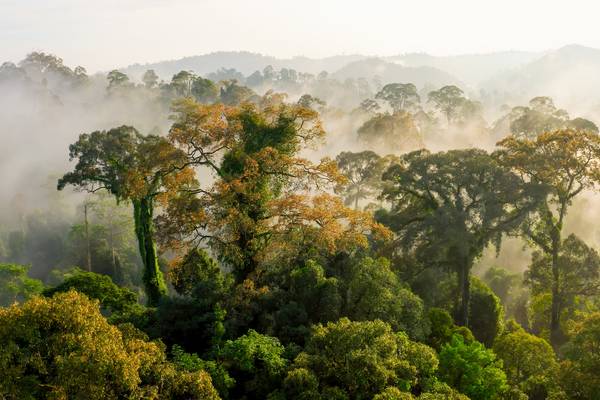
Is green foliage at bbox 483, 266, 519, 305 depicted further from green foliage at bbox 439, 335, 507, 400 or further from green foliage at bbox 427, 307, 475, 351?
green foliage at bbox 439, 335, 507, 400

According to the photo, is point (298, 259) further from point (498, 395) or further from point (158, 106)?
point (158, 106)

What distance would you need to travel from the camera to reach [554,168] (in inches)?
963

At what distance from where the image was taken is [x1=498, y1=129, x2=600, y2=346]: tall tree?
2411cm

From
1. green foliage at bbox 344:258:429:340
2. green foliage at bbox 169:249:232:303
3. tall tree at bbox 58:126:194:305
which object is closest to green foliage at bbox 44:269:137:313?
green foliage at bbox 169:249:232:303

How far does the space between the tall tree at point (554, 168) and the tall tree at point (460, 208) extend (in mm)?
1011

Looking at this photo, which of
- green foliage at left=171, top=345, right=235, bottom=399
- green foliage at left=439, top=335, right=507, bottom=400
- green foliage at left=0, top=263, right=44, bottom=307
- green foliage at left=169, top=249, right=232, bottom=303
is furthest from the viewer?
green foliage at left=0, top=263, right=44, bottom=307

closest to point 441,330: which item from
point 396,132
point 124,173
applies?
point 124,173

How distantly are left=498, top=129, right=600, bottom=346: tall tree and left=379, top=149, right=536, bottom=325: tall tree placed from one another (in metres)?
1.01

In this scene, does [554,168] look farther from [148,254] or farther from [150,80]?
[150,80]

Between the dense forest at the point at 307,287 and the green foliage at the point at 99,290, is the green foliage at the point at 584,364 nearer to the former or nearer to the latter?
the dense forest at the point at 307,287

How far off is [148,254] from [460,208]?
16.5m

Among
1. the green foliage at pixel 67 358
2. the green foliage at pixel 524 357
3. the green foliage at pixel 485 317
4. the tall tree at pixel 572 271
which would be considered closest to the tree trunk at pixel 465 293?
the green foliage at pixel 485 317

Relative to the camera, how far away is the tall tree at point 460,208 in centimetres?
2386

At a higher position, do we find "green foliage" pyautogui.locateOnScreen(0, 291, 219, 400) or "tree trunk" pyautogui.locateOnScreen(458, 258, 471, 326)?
"green foliage" pyautogui.locateOnScreen(0, 291, 219, 400)
